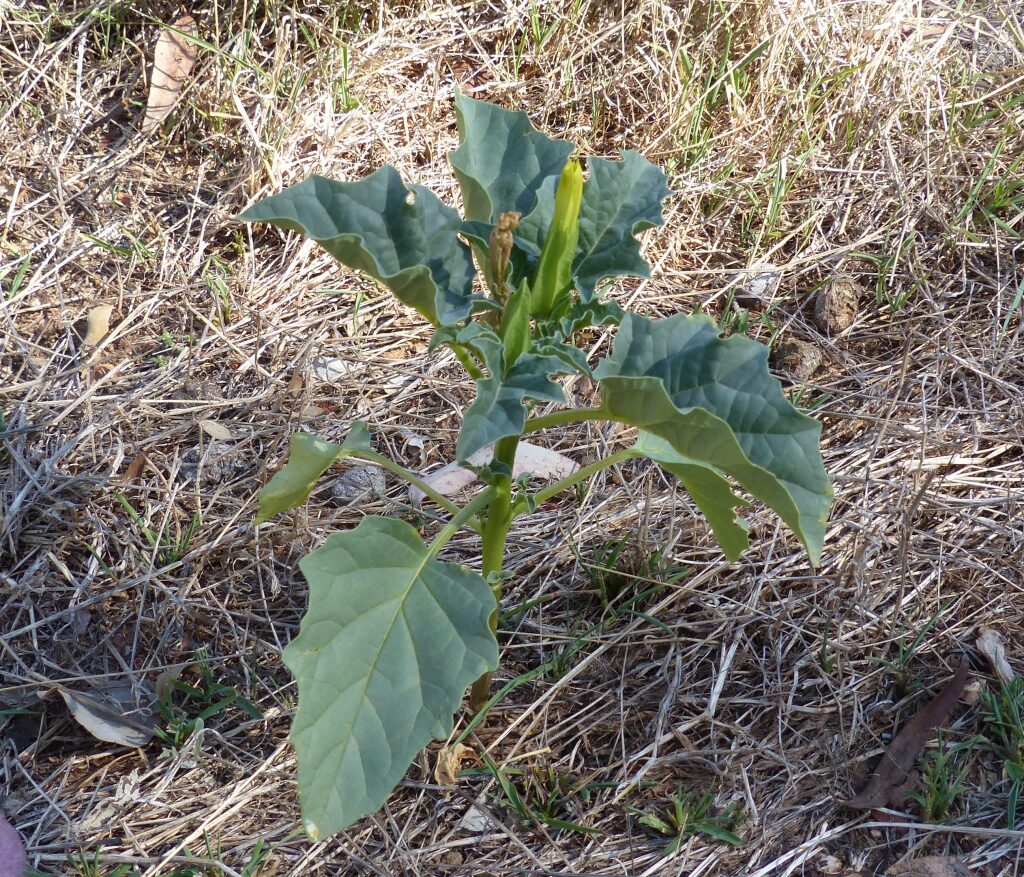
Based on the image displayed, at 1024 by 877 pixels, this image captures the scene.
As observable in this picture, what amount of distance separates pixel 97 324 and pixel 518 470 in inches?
49.0

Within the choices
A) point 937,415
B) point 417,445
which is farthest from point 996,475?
point 417,445

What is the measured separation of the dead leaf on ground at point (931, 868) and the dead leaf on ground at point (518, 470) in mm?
1105

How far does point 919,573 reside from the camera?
2148 mm

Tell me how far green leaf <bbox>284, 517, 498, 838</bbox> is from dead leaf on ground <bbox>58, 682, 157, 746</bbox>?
0.74m

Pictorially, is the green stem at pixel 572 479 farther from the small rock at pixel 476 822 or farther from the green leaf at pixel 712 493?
the small rock at pixel 476 822

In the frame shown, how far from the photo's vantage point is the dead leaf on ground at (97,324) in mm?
2605

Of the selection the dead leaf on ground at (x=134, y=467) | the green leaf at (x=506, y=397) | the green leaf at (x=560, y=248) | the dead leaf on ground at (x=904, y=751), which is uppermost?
the green leaf at (x=560, y=248)

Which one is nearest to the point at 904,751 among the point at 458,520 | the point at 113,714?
the point at 458,520

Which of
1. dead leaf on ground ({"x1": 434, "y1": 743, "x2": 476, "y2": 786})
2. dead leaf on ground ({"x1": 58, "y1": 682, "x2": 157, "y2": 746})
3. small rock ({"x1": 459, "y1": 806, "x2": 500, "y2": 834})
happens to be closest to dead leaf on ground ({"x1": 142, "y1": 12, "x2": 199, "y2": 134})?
dead leaf on ground ({"x1": 58, "y1": 682, "x2": 157, "y2": 746})

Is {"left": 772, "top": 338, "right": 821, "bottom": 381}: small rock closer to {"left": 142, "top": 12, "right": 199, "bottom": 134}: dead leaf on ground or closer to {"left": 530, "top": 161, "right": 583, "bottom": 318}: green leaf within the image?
{"left": 530, "top": 161, "right": 583, "bottom": 318}: green leaf

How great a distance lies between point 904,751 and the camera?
1.85m

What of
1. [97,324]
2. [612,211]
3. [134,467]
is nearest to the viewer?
[612,211]

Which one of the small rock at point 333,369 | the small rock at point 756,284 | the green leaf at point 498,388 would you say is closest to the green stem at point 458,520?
the green leaf at point 498,388

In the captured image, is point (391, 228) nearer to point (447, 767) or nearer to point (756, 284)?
point (447, 767)
